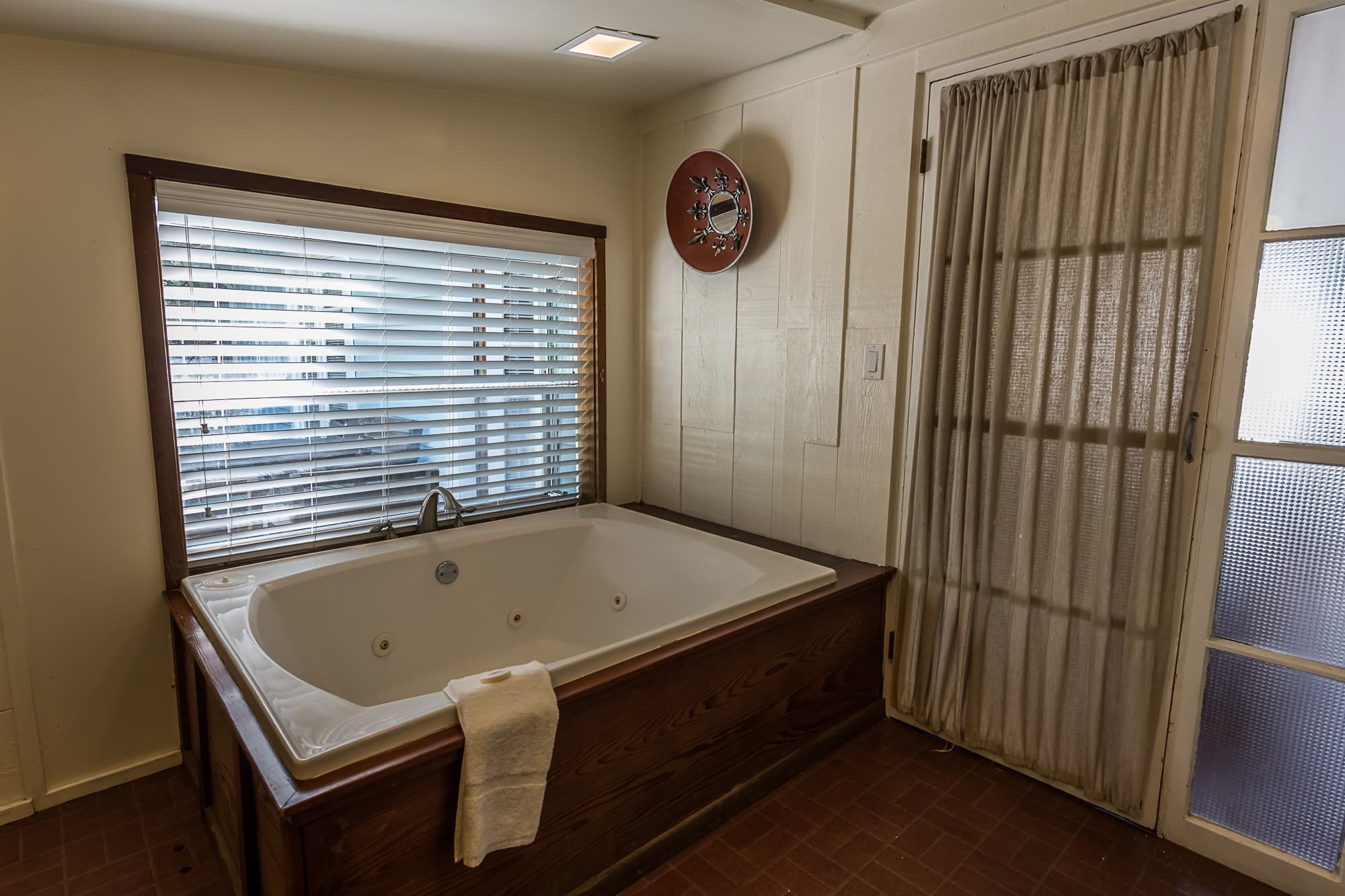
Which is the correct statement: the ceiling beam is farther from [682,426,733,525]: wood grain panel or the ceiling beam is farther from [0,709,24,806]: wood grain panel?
[0,709,24,806]: wood grain panel

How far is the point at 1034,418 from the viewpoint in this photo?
1.93 meters

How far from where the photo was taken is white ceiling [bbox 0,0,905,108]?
176cm

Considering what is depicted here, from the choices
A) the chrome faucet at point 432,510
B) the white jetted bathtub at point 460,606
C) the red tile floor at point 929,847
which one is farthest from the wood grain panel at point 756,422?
the chrome faucet at point 432,510

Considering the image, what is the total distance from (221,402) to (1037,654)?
250 cm

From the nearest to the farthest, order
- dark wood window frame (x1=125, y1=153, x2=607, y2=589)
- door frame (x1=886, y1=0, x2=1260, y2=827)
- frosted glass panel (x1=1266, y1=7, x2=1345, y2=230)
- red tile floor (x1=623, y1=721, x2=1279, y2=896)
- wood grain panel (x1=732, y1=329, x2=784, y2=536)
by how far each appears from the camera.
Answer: frosted glass panel (x1=1266, y1=7, x2=1345, y2=230)
door frame (x1=886, y1=0, x2=1260, y2=827)
red tile floor (x1=623, y1=721, x2=1279, y2=896)
dark wood window frame (x1=125, y1=153, x2=607, y2=589)
wood grain panel (x1=732, y1=329, x2=784, y2=536)

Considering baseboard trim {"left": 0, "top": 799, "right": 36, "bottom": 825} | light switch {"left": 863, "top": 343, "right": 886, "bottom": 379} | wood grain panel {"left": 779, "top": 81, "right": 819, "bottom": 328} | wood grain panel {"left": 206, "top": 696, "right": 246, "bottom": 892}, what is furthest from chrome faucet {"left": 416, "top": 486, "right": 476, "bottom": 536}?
light switch {"left": 863, "top": 343, "right": 886, "bottom": 379}

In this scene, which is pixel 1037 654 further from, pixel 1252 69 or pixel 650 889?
pixel 1252 69

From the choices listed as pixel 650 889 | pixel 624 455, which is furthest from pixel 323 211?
pixel 650 889

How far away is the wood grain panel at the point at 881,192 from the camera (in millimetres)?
2172

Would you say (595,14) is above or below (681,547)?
above

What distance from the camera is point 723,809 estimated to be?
1932 millimetres

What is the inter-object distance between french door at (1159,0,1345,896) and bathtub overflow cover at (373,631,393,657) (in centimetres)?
225

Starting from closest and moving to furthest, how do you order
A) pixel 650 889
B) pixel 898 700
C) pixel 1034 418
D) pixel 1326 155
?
pixel 1326 155 < pixel 650 889 < pixel 1034 418 < pixel 898 700

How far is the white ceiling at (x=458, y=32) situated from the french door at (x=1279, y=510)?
3.57 ft
